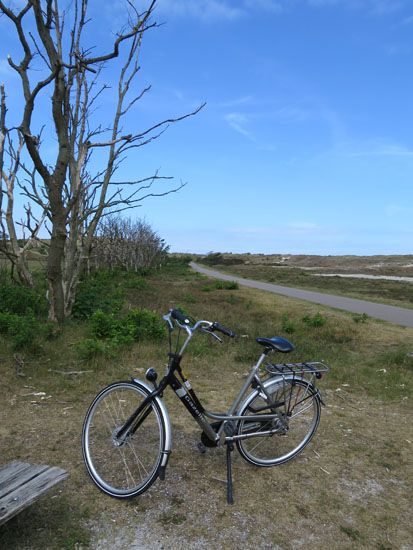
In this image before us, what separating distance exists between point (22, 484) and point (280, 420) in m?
2.18

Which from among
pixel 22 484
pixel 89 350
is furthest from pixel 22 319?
pixel 22 484

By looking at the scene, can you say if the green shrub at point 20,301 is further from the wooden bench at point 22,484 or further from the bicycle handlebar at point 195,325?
the bicycle handlebar at point 195,325

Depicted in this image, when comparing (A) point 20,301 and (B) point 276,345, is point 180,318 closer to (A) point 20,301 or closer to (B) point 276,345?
(B) point 276,345

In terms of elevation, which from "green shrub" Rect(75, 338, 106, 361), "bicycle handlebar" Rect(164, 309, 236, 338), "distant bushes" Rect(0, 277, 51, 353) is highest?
"bicycle handlebar" Rect(164, 309, 236, 338)

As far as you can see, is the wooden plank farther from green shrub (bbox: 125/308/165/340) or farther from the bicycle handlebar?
green shrub (bbox: 125/308/165/340)

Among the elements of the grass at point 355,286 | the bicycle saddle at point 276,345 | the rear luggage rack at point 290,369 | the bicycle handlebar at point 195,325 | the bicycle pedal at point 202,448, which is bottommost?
the grass at point 355,286

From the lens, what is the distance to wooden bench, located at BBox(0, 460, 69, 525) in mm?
2561

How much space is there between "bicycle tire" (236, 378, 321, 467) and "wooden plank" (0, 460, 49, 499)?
166 centimetres

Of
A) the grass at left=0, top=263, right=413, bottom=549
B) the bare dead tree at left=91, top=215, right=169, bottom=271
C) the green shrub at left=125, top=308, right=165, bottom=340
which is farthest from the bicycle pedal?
the bare dead tree at left=91, top=215, right=169, bottom=271

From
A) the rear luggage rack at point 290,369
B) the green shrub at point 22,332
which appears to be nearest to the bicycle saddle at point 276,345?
the rear luggage rack at point 290,369

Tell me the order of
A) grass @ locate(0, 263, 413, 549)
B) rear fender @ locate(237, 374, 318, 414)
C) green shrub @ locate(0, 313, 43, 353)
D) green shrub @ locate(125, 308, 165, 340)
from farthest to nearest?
1. green shrub @ locate(125, 308, 165, 340)
2. green shrub @ locate(0, 313, 43, 353)
3. rear fender @ locate(237, 374, 318, 414)
4. grass @ locate(0, 263, 413, 549)

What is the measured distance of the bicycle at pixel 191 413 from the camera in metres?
3.29

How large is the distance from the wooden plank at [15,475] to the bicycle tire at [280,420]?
5.44ft

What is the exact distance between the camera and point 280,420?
12.8ft
